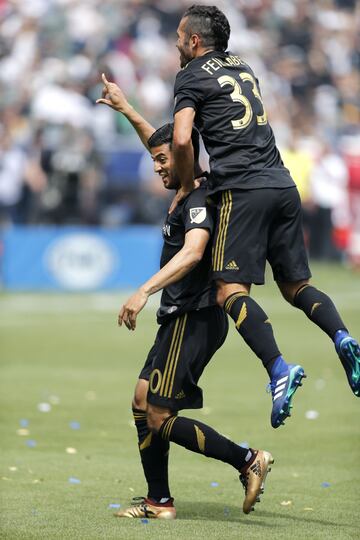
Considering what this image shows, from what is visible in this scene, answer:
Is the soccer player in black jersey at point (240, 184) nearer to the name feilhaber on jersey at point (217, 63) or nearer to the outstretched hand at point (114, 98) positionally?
the name feilhaber on jersey at point (217, 63)

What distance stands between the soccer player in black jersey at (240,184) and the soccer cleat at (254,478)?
48 centimetres

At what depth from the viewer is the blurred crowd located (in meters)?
20.4

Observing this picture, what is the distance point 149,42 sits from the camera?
23.2 m

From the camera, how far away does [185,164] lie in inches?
227

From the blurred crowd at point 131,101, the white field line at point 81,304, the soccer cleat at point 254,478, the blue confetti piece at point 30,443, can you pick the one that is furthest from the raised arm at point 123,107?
the blurred crowd at point 131,101

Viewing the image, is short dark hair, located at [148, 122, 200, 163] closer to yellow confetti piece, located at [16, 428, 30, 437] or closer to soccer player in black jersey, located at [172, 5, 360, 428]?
soccer player in black jersey, located at [172, 5, 360, 428]

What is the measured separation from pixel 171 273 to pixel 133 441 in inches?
123

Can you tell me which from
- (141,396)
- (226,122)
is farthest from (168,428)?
(226,122)

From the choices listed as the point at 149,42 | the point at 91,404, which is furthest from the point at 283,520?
the point at 149,42

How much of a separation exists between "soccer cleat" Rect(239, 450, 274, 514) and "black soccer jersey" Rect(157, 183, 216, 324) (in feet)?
2.66

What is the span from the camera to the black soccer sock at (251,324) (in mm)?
5703

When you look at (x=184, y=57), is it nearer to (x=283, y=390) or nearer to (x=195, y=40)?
(x=195, y=40)

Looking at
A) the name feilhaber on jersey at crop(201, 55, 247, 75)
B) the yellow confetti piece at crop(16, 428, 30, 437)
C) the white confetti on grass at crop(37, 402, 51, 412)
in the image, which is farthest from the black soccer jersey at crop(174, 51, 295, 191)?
the white confetti on grass at crop(37, 402, 51, 412)

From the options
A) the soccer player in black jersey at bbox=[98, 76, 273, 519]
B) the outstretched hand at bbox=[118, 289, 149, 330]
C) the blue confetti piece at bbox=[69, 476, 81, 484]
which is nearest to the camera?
the outstretched hand at bbox=[118, 289, 149, 330]
